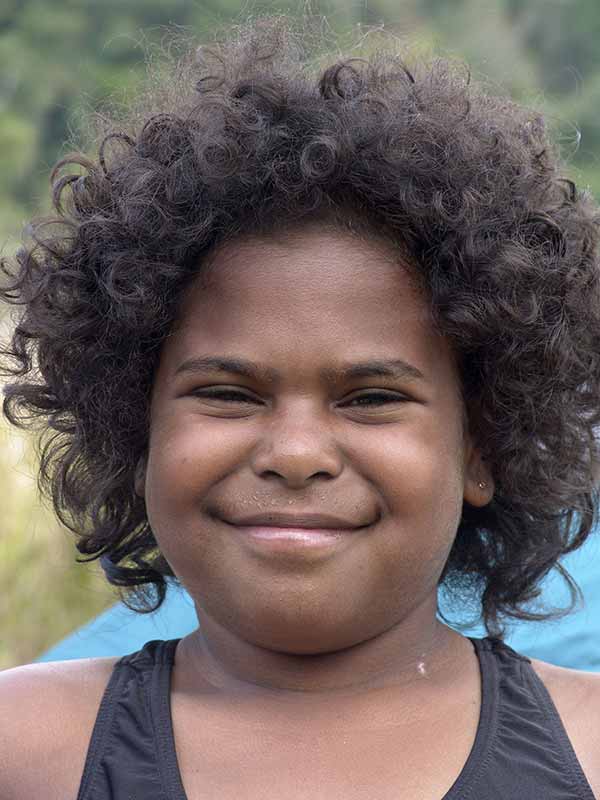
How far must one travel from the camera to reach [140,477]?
1.96 m

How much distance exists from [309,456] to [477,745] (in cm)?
46

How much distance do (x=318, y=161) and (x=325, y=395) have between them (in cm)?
32

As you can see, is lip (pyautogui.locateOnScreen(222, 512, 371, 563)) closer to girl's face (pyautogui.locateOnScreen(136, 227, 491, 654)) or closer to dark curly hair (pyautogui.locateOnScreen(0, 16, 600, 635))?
girl's face (pyautogui.locateOnScreen(136, 227, 491, 654))

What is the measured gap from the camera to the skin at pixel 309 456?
1687mm

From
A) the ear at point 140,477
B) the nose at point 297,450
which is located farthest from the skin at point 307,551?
the ear at point 140,477

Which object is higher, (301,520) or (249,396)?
(249,396)

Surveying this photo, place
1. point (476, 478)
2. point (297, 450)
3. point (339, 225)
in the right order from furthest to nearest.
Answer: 1. point (476, 478)
2. point (339, 225)
3. point (297, 450)

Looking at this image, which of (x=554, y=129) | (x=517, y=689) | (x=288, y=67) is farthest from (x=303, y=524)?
(x=554, y=129)

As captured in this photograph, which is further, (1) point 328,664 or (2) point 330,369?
(1) point 328,664

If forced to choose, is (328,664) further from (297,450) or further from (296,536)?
(297,450)

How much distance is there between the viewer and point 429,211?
178 cm

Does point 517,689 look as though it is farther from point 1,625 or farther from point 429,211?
point 1,625

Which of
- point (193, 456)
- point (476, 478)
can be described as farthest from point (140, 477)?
point (476, 478)

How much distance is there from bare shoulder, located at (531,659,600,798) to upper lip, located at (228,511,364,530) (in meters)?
0.42
